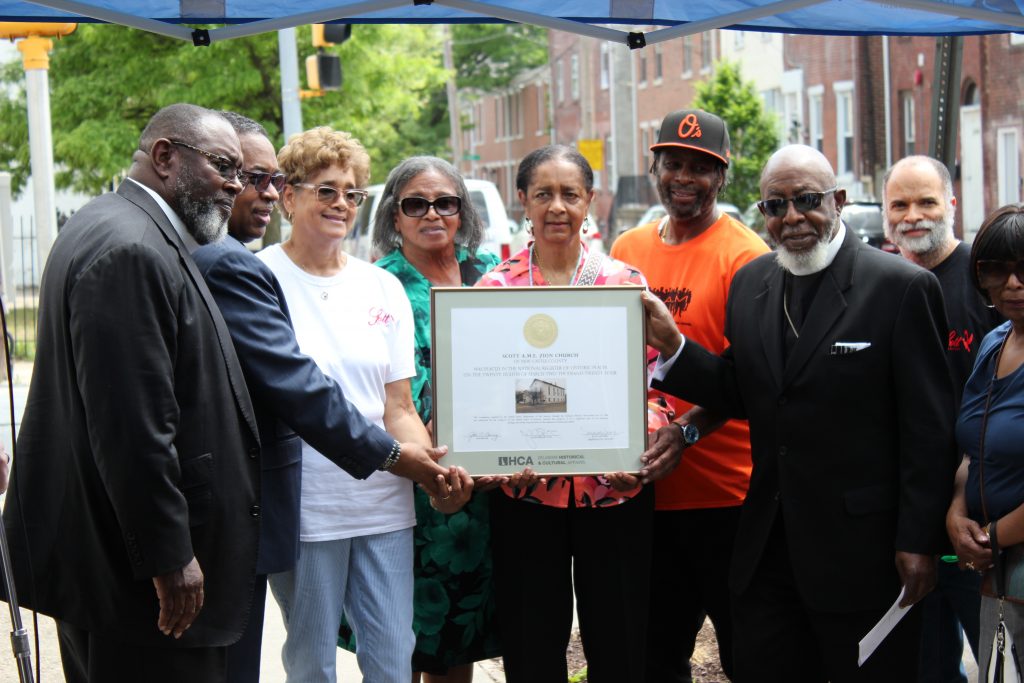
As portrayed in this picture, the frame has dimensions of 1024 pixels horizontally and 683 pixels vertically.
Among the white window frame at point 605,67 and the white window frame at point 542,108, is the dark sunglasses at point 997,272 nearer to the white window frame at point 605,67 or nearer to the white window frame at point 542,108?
the white window frame at point 605,67

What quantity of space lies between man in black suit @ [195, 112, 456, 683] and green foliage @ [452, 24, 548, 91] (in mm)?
62203

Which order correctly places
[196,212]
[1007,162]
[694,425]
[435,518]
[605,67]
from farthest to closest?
[605,67] → [1007,162] → [435,518] → [694,425] → [196,212]

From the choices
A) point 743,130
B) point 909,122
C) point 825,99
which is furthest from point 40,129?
point 825,99

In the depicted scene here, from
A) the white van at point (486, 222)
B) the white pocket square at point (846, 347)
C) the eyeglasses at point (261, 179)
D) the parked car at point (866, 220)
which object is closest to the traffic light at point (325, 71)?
the white van at point (486, 222)

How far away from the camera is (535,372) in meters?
4.54

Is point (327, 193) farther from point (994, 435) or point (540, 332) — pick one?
point (994, 435)

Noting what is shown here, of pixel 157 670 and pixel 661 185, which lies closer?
pixel 157 670

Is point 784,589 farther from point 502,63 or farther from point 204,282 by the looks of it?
point 502,63

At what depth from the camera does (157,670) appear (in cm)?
363

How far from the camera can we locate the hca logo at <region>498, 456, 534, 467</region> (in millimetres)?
4496

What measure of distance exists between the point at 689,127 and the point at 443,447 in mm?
1799

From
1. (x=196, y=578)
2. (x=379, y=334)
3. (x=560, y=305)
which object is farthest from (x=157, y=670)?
(x=560, y=305)

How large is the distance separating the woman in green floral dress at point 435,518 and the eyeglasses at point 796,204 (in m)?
1.37

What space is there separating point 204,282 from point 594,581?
73.4 inches
